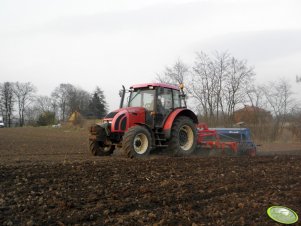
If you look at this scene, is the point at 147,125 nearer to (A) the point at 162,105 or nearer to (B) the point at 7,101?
(A) the point at 162,105

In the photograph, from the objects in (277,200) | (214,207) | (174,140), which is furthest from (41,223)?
(174,140)

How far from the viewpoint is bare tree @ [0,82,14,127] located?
66625mm

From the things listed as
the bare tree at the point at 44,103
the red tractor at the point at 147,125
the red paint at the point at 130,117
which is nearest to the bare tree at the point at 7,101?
the bare tree at the point at 44,103

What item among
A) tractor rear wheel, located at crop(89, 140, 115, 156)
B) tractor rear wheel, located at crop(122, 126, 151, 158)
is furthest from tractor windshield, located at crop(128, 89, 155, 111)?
tractor rear wheel, located at crop(89, 140, 115, 156)

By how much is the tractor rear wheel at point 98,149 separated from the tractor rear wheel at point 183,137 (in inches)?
70.5

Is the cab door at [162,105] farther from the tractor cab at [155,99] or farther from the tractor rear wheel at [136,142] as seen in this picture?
the tractor rear wheel at [136,142]

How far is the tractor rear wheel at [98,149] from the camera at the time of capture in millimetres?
10336

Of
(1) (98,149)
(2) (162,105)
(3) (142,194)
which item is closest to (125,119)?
(2) (162,105)

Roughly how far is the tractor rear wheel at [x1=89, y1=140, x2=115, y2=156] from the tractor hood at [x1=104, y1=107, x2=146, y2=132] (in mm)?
934

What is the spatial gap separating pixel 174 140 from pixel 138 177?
4021mm

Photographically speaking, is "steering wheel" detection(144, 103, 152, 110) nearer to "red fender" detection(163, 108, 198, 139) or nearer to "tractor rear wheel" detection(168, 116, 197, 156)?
"red fender" detection(163, 108, 198, 139)

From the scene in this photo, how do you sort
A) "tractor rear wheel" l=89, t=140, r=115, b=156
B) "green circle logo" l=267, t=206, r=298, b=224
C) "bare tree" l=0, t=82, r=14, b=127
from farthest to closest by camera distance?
1. "bare tree" l=0, t=82, r=14, b=127
2. "tractor rear wheel" l=89, t=140, r=115, b=156
3. "green circle logo" l=267, t=206, r=298, b=224

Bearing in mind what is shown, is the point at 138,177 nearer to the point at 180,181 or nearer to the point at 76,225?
the point at 180,181

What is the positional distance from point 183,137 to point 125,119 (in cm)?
213
